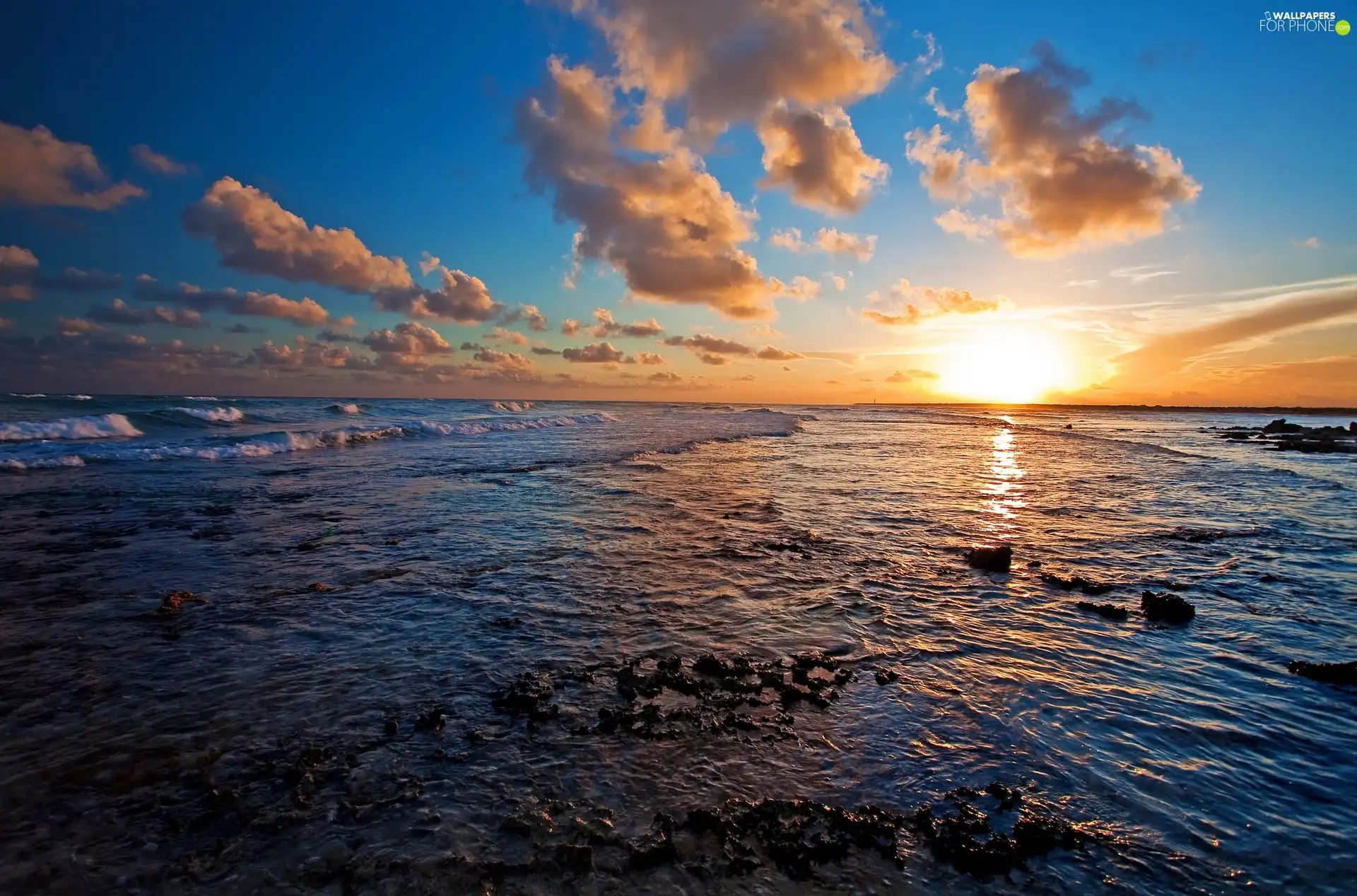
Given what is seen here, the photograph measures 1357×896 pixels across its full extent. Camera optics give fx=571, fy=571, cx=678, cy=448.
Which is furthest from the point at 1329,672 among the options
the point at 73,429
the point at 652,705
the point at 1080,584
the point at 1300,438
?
the point at 1300,438

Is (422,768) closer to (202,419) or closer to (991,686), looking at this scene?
(991,686)

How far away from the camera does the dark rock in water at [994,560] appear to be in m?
9.74

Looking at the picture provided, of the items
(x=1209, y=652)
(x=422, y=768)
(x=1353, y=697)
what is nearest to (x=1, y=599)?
(x=422, y=768)

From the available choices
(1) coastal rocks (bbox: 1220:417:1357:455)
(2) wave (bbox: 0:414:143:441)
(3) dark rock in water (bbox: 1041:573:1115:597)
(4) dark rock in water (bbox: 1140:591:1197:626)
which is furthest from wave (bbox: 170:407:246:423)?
(1) coastal rocks (bbox: 1220:417:1357:455)

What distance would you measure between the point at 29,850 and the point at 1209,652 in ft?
34.9

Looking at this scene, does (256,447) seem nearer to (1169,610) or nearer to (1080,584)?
(1080,584)

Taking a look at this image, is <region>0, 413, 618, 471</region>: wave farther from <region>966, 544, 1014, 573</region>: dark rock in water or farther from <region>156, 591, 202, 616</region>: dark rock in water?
<region>966, 544, 1014, 573</region>: dark rock in water

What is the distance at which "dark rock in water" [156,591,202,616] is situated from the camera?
7.55 meters

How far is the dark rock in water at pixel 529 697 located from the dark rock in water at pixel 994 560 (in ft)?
25.2

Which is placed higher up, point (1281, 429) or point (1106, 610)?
point (1281, 429)

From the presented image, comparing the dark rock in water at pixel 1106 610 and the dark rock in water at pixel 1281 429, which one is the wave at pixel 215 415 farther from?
the dark rock in water at pixel 1281 429

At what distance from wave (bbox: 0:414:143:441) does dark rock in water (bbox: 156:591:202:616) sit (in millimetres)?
32813

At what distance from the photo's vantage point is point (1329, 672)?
6062mm

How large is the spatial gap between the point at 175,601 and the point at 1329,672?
545 inches
